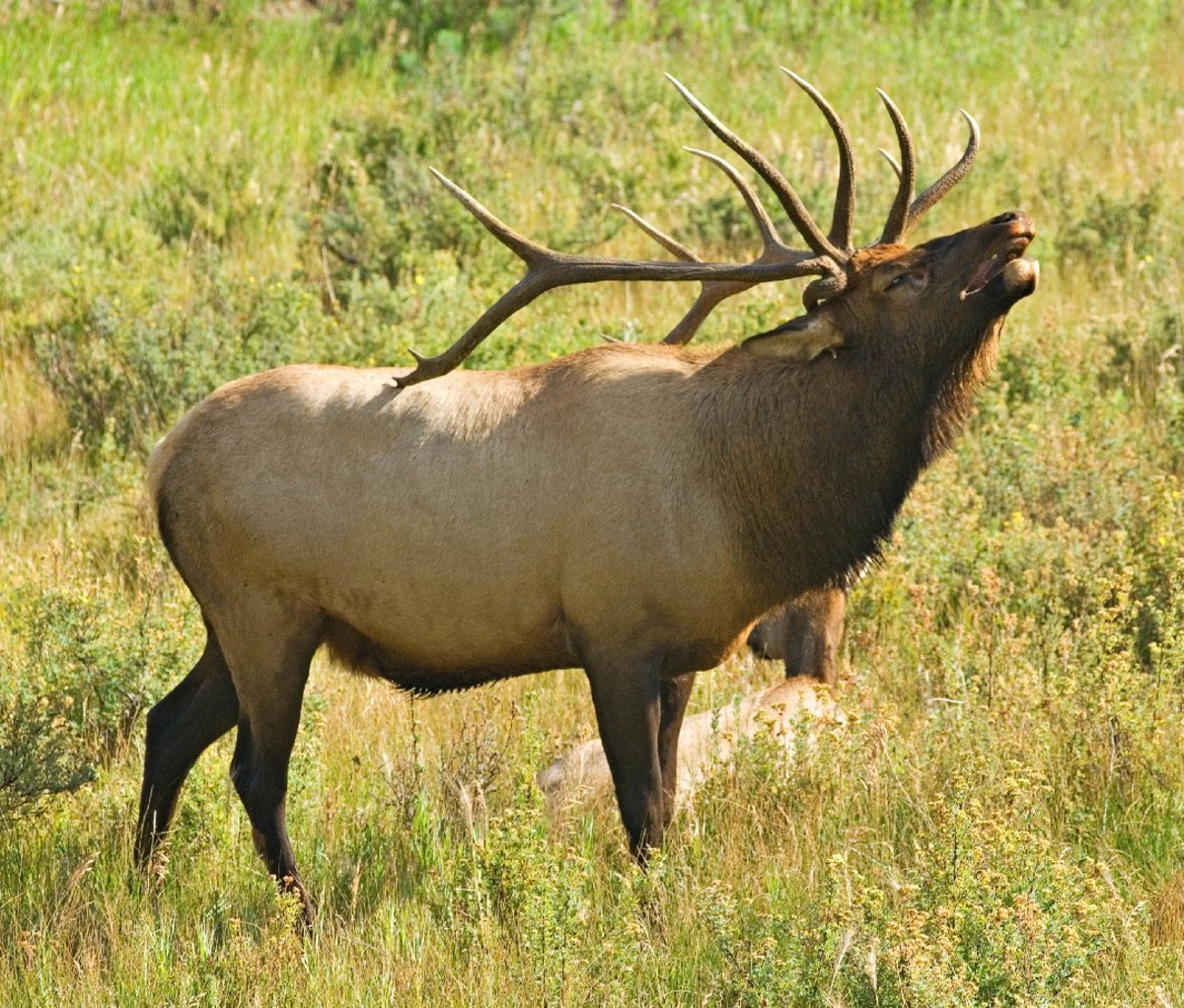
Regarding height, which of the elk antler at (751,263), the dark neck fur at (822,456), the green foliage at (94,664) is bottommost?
the green foliage at (94,664)

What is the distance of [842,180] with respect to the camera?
528 cm

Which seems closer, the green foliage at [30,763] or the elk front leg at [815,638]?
the green foliage at [30,763]

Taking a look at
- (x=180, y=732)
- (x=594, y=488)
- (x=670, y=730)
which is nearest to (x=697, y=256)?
(x=594, y=488)

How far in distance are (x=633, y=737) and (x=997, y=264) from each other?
5.85 ft

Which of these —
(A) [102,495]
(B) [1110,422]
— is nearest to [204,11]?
(A) [102,495]

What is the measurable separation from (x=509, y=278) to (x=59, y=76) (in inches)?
219

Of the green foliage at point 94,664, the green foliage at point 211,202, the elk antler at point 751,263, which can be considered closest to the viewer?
the elk antler at point 751,263

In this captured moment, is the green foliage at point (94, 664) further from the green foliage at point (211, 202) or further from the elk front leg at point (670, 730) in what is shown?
Answer: the green foliage at point (211, 202)

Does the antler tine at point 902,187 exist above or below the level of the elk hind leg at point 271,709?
above

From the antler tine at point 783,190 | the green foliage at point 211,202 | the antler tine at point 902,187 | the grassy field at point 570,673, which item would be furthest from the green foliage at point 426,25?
the antler tine at point 783,190

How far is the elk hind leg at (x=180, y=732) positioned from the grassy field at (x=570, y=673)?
113 mm

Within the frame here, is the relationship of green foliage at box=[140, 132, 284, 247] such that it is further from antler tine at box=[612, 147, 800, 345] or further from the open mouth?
the open mouth

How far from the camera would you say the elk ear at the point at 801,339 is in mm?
5391

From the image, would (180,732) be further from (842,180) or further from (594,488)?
(842,180)
